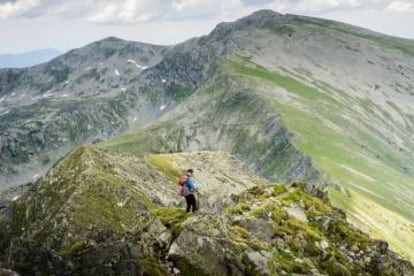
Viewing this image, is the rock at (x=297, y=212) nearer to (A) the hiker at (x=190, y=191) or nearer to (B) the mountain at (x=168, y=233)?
(B) the mountain at (x=168, y=233)

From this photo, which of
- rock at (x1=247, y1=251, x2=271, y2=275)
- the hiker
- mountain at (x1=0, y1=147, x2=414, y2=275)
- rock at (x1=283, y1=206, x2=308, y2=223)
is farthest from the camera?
rock at (x1=283, y1=206, x2=308, y2=223)

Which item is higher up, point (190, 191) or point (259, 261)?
point (190, 191)

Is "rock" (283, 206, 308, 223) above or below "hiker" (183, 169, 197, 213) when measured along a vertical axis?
below

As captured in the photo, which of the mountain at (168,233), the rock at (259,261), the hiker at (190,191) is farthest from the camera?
the hiker at (190,191)

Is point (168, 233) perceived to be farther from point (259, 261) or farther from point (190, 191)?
point (190, 191)

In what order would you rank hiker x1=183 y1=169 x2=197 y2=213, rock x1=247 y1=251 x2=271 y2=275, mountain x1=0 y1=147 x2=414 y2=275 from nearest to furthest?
1. mountain x1=0 y1=147 x2=414 y2=275
2. rock x1=247 y1=251 x2=271 y2=275
3. hiker x1=183 y1=169 x2=197 y2=213

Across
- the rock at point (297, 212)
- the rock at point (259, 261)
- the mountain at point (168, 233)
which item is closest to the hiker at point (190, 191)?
the mountain at point (168, 233)

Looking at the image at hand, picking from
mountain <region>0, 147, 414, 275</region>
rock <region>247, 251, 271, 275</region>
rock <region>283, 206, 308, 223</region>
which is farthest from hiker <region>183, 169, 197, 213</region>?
rock <region>283, 206, 308, 223</region>

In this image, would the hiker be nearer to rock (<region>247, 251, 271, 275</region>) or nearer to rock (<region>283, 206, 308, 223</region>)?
rock (<region>247, 251, 271, 275</region>)

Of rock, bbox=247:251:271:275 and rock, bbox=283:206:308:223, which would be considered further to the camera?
rock, bbox=283:206:308:223

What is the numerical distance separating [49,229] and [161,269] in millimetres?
26626

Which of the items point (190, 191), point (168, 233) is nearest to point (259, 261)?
point (168, 233)

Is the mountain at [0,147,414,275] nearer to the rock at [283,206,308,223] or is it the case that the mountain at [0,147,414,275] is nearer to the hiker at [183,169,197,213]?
the rock at [283,206,308,223]

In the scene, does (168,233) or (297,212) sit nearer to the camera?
(168,233)
